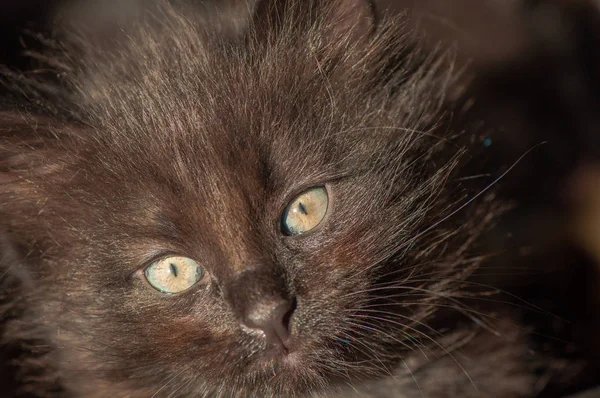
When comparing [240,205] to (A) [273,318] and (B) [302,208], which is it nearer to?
(B) [302,208]

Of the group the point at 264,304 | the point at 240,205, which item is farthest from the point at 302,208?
the point at 264,304

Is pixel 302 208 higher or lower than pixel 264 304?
higher

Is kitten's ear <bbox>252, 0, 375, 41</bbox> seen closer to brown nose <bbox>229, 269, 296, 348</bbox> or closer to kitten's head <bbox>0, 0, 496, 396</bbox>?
kitten's head <bbox>0, 0, 496, 396</bbox>

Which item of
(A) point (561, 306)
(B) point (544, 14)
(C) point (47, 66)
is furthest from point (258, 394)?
(B) point (544, 14)

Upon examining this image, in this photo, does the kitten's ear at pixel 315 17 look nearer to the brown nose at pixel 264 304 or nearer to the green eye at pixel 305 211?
the green eye at pixel 305 211

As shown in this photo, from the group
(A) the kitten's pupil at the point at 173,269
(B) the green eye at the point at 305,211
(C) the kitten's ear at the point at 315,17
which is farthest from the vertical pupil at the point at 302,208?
(C) the kitten's ear at the point at 315,17

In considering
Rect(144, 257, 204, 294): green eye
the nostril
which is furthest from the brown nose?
Rect(144, 257, 204, 294): green eye

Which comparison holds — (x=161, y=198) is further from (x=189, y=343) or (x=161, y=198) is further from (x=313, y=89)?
(x=313, y=89)
